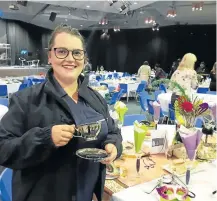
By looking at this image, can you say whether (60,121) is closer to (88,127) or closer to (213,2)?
(88,127)

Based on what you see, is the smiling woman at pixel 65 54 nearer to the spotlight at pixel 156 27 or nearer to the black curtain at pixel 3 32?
the spotlight at pixel 156 27

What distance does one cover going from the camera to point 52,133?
39.0 inches

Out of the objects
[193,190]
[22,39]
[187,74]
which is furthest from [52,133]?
[22,39]

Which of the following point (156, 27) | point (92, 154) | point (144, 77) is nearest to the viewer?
point (92, 154)

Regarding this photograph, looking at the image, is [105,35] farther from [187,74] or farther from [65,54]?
[65,54]

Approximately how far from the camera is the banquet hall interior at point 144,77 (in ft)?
4.84

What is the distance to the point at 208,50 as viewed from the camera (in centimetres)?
1430

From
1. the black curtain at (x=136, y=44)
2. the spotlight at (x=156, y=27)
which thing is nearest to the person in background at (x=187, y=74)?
the black curtain at (x=136, y=44)

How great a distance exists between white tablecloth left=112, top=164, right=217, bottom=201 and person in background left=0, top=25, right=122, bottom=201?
20 cm

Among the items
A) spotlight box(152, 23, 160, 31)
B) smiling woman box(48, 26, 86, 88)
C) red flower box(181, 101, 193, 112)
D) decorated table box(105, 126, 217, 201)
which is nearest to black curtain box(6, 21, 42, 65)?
spotlight box(152, 23, 160, 31)

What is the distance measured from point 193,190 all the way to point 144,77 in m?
8.28

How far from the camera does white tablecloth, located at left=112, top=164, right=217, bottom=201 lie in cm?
131

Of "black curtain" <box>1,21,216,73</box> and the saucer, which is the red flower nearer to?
the saucer

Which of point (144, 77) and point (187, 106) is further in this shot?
point (144, 77)
